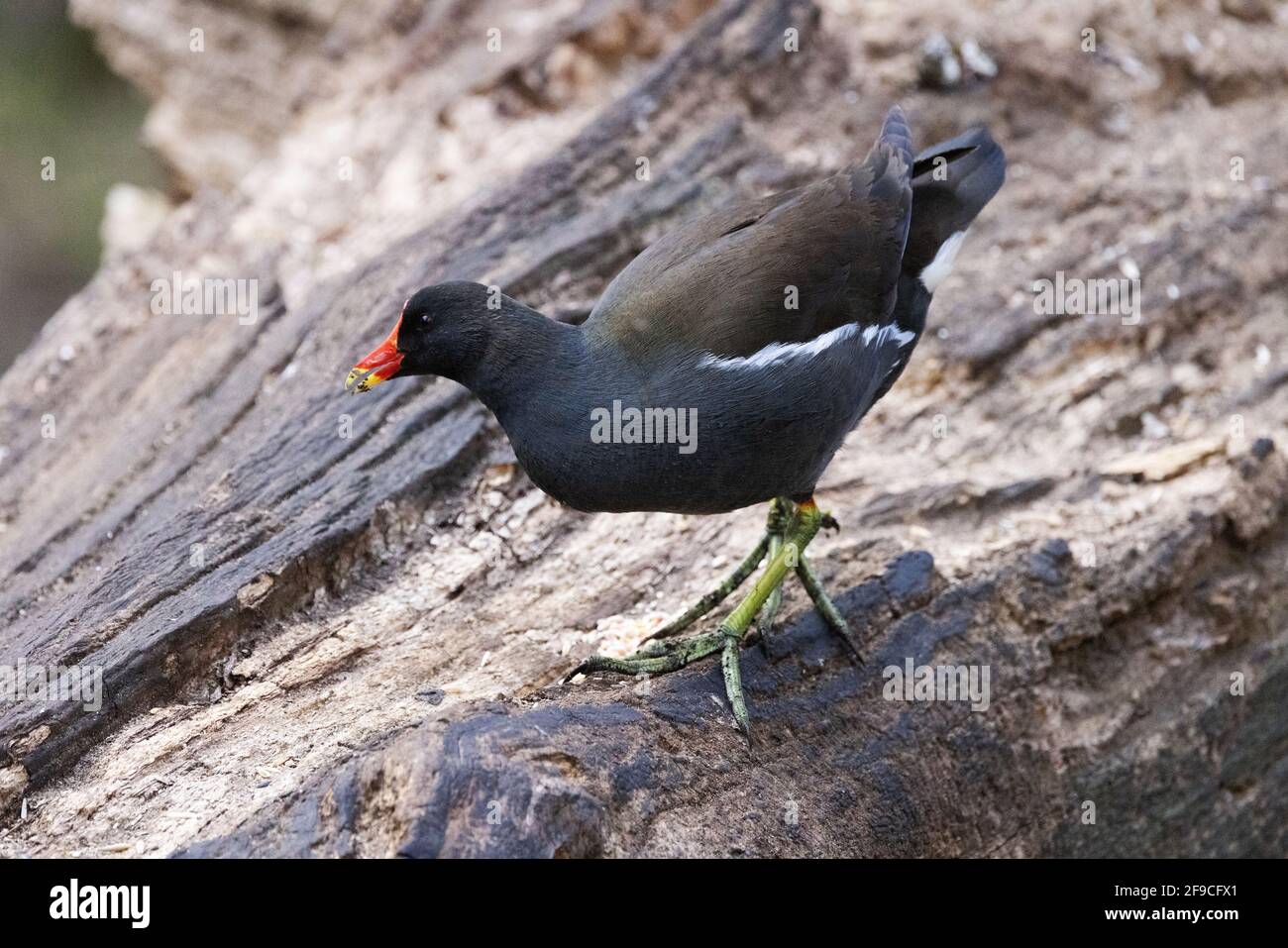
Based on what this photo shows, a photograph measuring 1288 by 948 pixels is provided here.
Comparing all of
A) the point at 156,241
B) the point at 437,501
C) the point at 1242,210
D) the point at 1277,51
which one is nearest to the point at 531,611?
the point at 437,501

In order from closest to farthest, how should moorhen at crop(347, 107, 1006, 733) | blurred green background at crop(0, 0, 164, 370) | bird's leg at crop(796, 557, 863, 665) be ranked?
moorhen at crop(347, 107, 1006, 733)
bird's leg at crop(796, 557, 863, 665)
blurred green background at crop(0, 0, 164, 370)

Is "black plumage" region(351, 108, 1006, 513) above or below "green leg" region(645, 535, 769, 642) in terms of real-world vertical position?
above

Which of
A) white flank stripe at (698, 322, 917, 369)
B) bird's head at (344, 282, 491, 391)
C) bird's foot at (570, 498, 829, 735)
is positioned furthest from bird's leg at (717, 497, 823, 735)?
bird's head at (344, 282, 491, 391)

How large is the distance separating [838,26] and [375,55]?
2.44m

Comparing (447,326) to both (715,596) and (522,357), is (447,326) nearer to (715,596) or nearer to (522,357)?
(522,357)

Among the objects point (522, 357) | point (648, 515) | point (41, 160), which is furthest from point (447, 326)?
point (41, 160)

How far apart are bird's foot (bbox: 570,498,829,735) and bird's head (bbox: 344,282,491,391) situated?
938 mm

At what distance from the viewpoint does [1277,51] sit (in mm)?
6352

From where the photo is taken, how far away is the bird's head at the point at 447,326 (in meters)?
3.66

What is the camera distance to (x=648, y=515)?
4.49 meters

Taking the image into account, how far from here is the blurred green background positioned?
12.4 m

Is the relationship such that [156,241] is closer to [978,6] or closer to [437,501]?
[437,501]

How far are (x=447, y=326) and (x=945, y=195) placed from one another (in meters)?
1.76

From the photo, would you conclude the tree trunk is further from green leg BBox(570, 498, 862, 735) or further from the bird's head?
the bird's head
